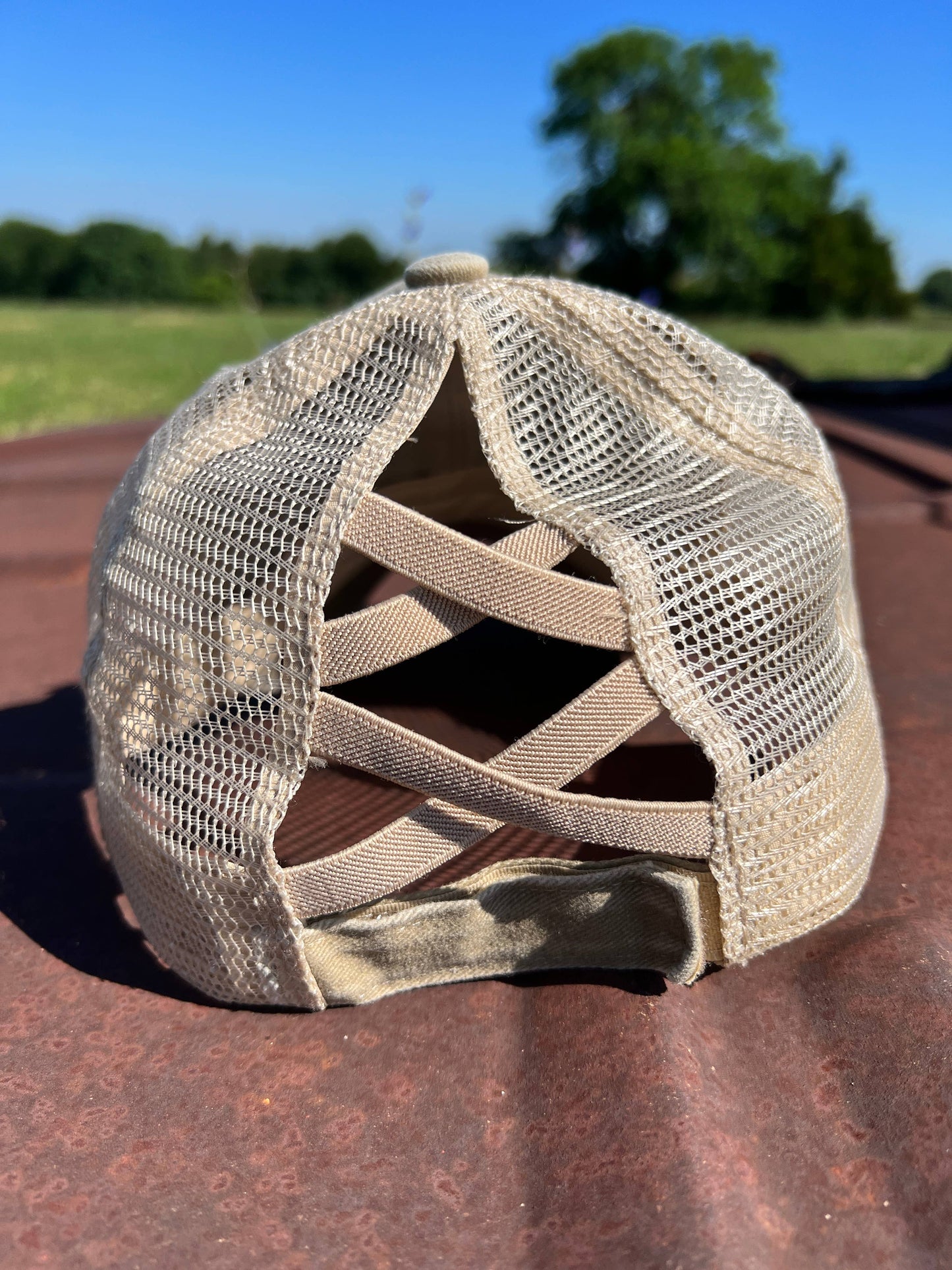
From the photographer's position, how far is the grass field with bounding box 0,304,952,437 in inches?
372

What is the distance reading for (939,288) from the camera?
5666 centimetres

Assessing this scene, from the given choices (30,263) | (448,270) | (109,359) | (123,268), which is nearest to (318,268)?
(123,268)

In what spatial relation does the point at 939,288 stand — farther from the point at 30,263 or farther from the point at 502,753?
the point at 502,753

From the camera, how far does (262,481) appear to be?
1215 millimetres

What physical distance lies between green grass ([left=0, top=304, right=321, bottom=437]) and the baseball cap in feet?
7.33

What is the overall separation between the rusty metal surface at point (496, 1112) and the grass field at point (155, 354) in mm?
3645

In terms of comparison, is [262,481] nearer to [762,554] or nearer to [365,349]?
[365,349]

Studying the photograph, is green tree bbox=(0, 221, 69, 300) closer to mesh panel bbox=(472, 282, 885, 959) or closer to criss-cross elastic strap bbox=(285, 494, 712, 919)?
mesh panel bbox=(472, 282, 885, 959)

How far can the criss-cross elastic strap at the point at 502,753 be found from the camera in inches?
43.6

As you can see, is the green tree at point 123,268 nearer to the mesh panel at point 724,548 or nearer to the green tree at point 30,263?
the green tree at point 30,263

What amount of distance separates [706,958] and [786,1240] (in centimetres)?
34

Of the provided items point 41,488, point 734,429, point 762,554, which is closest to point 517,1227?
point 762,554

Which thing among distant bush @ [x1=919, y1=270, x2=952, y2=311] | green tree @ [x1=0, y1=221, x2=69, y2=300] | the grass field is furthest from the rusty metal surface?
distant bush @ [x1=919, y1=270, x2=952, y2=311]

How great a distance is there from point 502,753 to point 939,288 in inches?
2540
